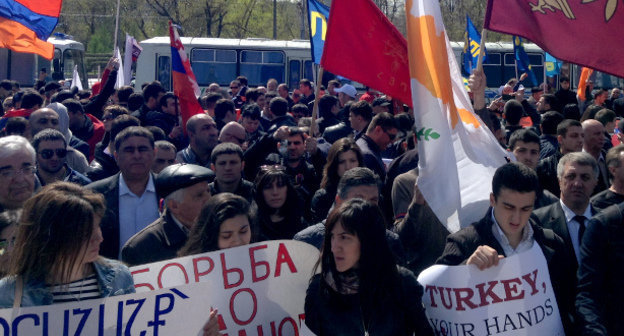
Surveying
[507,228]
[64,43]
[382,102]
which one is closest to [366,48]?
[507,228]

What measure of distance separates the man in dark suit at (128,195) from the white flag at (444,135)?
1.84 m

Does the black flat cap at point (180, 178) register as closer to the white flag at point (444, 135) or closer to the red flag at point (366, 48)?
the white flag at point (444, 135)

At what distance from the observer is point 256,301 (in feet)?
12.9

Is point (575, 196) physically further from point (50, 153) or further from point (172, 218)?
point (50, 153)

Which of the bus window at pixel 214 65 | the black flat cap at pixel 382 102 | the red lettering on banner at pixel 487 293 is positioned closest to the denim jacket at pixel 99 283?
the red lettering on banner at pixel 487 293

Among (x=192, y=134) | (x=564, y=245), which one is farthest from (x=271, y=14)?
(x=564, y=245)

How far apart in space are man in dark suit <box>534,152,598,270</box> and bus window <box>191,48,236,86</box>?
17.8m

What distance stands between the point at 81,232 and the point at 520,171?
203cm

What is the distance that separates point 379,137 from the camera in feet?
23.9

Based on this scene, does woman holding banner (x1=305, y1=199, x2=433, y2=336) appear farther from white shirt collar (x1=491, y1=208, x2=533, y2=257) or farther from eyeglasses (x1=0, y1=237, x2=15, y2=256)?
eyeglasses (x1=0, y1=237, x2=15, y2=256)

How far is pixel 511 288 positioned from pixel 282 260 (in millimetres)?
1126

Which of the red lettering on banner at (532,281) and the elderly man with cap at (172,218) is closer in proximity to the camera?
the red lettering on banner at (532,281)

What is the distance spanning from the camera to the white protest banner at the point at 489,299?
3643 mm

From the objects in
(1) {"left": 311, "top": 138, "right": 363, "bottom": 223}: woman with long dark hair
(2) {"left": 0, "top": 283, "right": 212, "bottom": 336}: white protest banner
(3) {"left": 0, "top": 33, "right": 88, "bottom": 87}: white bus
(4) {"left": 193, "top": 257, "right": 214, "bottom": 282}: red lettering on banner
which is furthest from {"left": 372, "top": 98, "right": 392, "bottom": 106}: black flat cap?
(3) {"left": 0, "top": 33, "right": 88, "bottom": 87}: white bus
